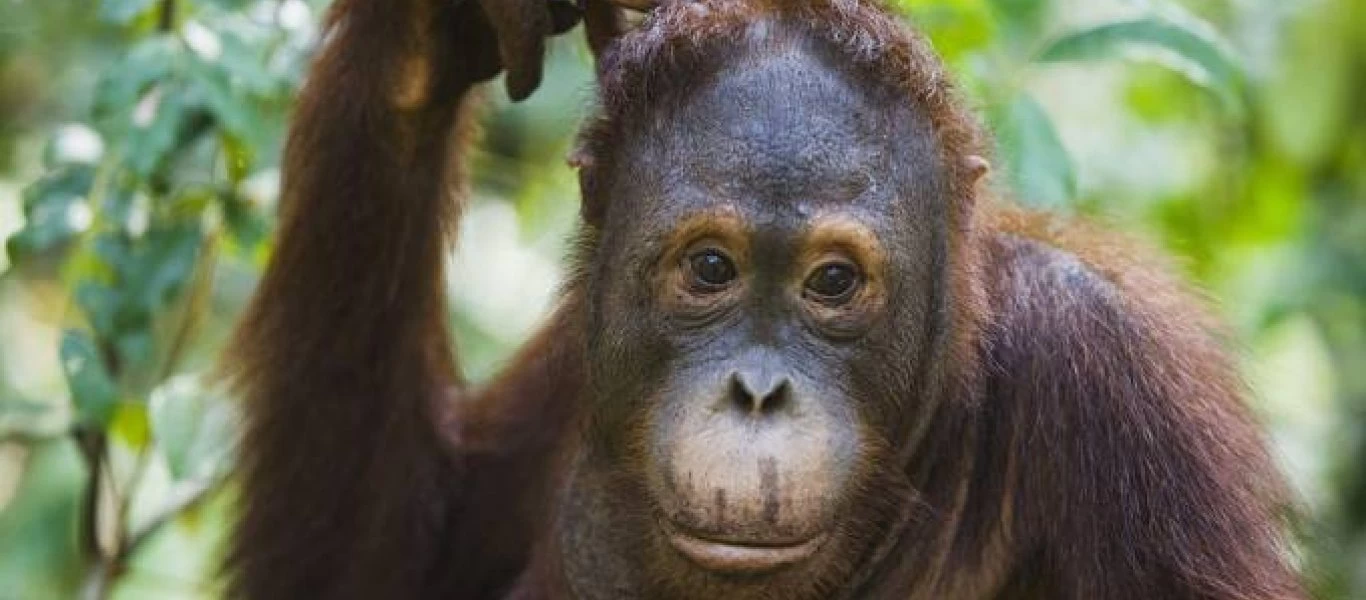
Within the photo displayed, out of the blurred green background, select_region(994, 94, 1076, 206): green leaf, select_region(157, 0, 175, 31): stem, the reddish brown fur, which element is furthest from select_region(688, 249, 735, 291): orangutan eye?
select_region(157, 0, 175, 31): stem

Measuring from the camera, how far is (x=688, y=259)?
354 centimetres

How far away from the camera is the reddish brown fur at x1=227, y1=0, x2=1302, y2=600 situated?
365 cm

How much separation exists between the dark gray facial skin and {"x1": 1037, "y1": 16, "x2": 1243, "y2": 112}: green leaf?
0.94 m

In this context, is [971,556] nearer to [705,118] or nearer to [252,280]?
[705,118]

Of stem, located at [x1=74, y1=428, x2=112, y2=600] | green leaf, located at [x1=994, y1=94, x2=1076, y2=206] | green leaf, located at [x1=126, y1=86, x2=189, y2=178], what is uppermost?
green leaf, located at [x1=994, y1=94, x2=1076, y2=206]

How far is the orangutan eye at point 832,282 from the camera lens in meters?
3.48

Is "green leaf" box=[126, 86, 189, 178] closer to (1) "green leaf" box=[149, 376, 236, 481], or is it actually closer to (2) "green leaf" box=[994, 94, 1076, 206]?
(1) "green leaf" box=[149, 376, 236, 481]

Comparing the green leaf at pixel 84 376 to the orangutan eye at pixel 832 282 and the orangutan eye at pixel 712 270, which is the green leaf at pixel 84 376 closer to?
the orangutan eye at pixel 712 270

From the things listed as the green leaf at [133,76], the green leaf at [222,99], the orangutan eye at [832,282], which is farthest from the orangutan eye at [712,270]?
the green leaf at [133,76]

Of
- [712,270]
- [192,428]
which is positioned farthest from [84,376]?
[712,270]

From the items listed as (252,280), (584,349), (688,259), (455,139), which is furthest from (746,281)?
(252,280)

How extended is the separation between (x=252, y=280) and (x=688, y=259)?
425 cm

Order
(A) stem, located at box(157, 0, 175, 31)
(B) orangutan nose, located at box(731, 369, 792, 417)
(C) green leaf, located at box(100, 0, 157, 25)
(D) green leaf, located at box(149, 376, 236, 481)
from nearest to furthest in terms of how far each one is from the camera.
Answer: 1. (B) orangutan nose, located at box(731, 369, 792, 417)
2. (C) green leaf, located at box(100, 0, 157, 25)
3. (D) green leaf, located at box(149, 376, 236, 481)
4. (A) stem, located at box(157, 0, 175, 31)

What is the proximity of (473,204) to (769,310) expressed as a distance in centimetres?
430
